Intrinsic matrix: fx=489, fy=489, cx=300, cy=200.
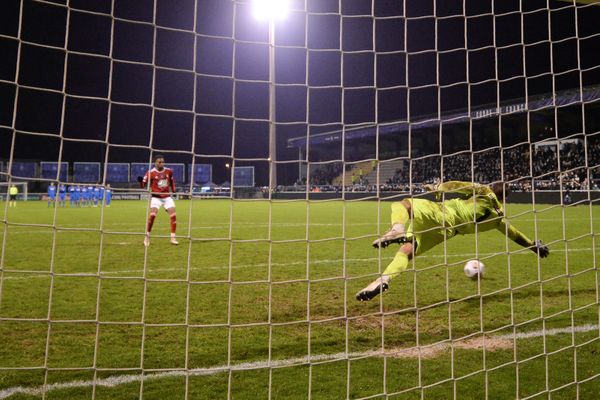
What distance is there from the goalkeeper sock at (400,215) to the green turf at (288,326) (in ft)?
0.62

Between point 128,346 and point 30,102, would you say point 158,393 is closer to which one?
point 128,346

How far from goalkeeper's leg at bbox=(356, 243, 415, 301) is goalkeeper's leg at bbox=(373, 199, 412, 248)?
12cm

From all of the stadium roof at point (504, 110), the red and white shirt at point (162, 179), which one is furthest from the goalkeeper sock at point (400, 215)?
the red and white shirt at point (162, 179)

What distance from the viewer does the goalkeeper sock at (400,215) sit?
438cm

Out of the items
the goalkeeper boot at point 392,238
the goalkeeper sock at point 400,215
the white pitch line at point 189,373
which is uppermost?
the goalkeeper sock at point 400,215

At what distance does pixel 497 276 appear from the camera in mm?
5781

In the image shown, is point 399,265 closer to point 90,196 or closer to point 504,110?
point 504,110

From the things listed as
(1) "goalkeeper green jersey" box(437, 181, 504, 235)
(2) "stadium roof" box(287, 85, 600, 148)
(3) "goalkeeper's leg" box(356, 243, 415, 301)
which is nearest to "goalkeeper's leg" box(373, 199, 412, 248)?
(3) "goalkeeper's leg" box(356, 243, 415, 301)

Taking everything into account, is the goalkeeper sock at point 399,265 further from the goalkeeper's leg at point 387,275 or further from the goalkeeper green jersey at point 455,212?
the goalkeeper green jersey at point 455,212

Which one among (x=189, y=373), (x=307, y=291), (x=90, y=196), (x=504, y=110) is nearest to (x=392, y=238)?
(x=307, y=291)

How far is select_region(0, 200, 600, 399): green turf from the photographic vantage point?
2.69 metres

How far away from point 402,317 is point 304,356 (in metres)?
1.28

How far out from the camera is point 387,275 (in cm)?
381

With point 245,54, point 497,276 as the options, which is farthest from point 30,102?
point 497,276
